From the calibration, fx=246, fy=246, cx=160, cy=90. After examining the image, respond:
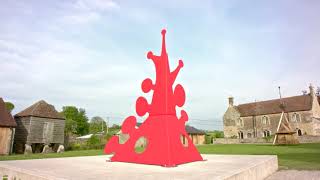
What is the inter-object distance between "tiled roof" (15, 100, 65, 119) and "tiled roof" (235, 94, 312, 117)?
1321 inches

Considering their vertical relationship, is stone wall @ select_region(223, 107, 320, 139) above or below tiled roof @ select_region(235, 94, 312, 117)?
below

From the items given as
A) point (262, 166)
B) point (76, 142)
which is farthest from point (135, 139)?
point (76, 142)

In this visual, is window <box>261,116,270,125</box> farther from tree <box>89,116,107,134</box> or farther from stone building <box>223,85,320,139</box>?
tree <box>89,116,107,134</box>

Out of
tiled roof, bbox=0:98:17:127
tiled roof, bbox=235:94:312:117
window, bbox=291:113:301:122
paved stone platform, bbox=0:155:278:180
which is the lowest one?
paved stone platform, bbox=0:155:278:180

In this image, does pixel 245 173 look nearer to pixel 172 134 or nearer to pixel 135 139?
pixel 172 134

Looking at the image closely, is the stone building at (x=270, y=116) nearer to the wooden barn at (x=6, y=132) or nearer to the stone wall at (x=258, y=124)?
the stone wall at (x=258, y=124)

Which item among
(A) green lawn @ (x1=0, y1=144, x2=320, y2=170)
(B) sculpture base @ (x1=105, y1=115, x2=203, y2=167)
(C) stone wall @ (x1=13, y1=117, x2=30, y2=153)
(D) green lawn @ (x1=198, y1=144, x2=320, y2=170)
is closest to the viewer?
(B) sculpture base @ (x1=105, y1=115, x2=203, y2=167)

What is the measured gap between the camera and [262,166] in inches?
302

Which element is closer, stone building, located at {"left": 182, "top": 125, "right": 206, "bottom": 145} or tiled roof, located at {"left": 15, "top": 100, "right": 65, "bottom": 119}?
tiled roof, located at {"left": 15, "top": 100, "right": 65, "bottom": 119}

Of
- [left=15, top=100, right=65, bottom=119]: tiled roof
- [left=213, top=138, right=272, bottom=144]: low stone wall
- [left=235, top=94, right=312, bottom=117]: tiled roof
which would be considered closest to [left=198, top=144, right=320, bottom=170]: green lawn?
[left=213, top=138, right=272, bottom=144]: low stone wall

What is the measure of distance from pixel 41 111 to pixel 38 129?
Answer: 6.83ft

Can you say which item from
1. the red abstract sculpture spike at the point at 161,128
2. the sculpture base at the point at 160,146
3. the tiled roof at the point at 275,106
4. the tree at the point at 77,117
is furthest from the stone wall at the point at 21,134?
the tiled roof at the point at 275,106

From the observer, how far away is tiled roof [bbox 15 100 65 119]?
Result: 2721cm

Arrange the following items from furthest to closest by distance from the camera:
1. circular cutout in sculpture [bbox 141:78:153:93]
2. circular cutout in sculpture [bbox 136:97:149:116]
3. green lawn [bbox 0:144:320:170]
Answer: green lawn [bbox 0:144:320:170] < circular cutout in sculpture [bbox 141:78:153:93] < circular cutout in sculpture [bbox 136:97:149:116]
